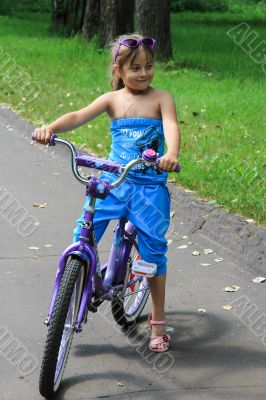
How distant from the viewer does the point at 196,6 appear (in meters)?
35.3

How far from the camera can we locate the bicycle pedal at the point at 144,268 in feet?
15.0

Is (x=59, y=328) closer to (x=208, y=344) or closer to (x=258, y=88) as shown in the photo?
(x=208, y=344)

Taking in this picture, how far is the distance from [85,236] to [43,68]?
10570 mm

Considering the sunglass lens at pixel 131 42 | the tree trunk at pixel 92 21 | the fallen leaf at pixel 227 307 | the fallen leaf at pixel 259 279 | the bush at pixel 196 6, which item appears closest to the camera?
the sunglass lens at pixel 131 42

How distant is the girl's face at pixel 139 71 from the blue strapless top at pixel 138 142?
0.18 m

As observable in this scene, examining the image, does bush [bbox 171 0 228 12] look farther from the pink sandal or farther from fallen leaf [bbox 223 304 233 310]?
the pink sandal

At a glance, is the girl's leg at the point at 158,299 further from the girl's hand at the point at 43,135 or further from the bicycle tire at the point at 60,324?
the girl's hand at the point at 43,135

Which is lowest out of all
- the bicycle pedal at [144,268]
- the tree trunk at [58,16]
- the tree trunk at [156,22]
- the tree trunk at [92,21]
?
the tree trunk at [58,16]

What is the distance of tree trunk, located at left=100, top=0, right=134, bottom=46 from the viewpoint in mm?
16297

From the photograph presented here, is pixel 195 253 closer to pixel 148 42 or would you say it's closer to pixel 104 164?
pixel 148 42

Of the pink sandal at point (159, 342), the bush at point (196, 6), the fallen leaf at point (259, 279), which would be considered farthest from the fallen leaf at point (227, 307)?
the bush at point (196, 6)

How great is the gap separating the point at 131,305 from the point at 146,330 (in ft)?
0.56

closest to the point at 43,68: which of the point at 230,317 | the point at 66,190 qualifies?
the point at 66,190

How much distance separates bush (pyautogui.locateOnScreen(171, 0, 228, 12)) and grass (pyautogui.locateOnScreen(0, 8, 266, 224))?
43.5 feet
